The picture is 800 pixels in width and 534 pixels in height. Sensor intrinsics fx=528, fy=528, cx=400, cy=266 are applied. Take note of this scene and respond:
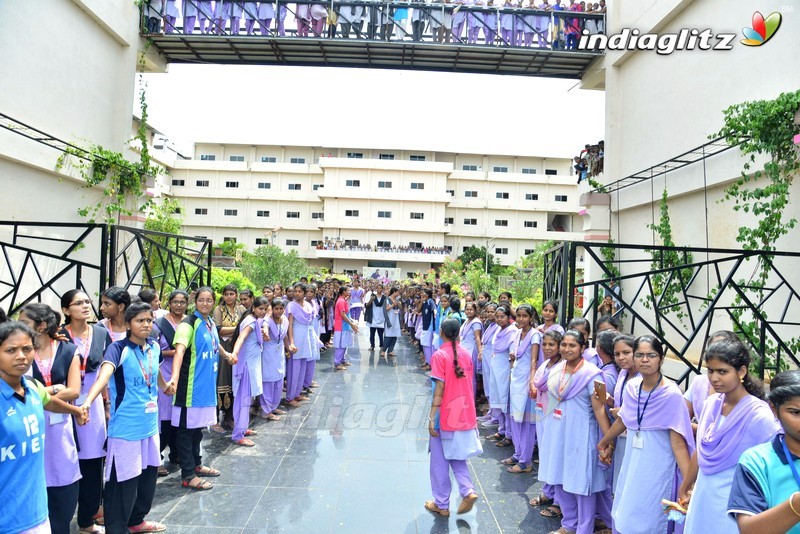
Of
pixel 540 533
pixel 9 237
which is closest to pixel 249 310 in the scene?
pixel 540 533

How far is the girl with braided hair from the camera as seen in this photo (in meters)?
4.05

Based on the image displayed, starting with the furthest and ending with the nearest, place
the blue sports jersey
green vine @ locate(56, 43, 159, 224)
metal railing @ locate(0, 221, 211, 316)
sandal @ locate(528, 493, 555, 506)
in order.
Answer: green vine @ locate(56, 43, 159, 224) → metal railing @ locate(0, 221, 211, 316) → sandal @ locate(528, 493, 555, 506) → the blue sports jersey

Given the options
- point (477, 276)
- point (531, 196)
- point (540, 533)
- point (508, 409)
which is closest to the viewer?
point (540, 533)

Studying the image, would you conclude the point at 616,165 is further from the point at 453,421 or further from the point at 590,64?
the point at 453,421

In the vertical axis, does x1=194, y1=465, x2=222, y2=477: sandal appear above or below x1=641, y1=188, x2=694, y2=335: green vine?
below

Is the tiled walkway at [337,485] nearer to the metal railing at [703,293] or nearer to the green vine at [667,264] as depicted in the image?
the metal railing at [703,293]

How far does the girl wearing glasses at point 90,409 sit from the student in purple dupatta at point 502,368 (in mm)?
4085

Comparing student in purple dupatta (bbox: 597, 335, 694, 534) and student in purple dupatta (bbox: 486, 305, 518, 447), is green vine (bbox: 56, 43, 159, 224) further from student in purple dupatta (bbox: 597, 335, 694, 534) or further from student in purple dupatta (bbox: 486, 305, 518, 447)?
student in purple dupatta (bbox: 597, 335, 694, 534)

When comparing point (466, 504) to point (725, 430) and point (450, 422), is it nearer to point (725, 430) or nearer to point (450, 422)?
point (450, 422)

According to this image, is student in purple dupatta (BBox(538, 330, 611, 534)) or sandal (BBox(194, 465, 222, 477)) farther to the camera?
sandal (BBox(194, 465, 222, 477))

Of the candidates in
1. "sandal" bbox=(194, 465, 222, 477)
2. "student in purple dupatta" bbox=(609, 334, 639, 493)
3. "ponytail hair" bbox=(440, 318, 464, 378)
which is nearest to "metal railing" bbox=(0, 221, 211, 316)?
"sandal" bbox=(194, 465, 222, 477)

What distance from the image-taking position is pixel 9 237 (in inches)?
334

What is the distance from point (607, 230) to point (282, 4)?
Result: 9.52 m

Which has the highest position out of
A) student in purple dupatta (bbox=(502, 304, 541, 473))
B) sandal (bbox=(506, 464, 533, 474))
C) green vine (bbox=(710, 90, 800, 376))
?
green vine (bbox=(710, 90, 800, 376))
